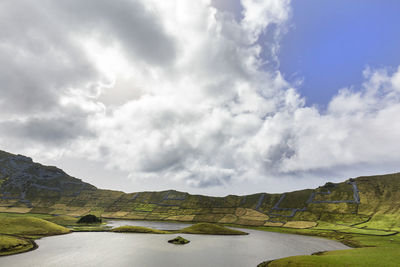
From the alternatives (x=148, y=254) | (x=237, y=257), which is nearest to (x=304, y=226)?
(x=237, y=257)

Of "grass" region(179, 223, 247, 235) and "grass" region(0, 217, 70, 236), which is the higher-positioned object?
"grass" region(0, 217, 70, 236)

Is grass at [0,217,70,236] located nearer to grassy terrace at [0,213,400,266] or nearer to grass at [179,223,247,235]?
grassy terrace at [0,213,400,266]

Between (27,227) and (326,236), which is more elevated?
(27,227)

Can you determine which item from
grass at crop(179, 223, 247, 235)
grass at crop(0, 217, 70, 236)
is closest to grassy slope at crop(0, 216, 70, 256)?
grass at crop(0, 217, 70, 236)

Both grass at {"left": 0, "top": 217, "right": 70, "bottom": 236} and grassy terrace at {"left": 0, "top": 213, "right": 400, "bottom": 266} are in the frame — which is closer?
grassy terrace at {"left": 0, "top": 213, "right": 400, "bottom": 266}

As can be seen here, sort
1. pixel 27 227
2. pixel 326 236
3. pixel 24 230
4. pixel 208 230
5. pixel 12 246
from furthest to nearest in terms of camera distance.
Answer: pixel 208 230 < pixel 326 236 < pixel 27 227 < pixel 24 230 < pixel 12 246

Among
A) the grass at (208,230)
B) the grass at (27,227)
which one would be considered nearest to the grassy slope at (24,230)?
the grass at (27,227)

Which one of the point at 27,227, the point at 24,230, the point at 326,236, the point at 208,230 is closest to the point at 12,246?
the point at 24,230

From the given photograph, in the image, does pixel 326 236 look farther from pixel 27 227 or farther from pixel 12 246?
pixel 27 227

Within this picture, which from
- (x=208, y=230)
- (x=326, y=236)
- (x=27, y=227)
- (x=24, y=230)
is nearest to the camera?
(x=24, y=230)

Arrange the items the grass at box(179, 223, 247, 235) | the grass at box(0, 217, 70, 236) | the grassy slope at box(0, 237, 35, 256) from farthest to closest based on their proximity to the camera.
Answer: the grass at box(179, 223, 247, 235), the grass at box(0, 217, 70, 236), the grassy slope at box(0, 237, 35, 256)

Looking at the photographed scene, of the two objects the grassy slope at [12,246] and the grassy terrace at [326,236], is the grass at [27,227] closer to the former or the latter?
the grassy terrace at [326,236]

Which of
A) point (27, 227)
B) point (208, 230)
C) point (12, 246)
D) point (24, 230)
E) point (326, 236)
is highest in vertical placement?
point (27, 227)

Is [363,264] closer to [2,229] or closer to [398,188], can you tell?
[2,229]
